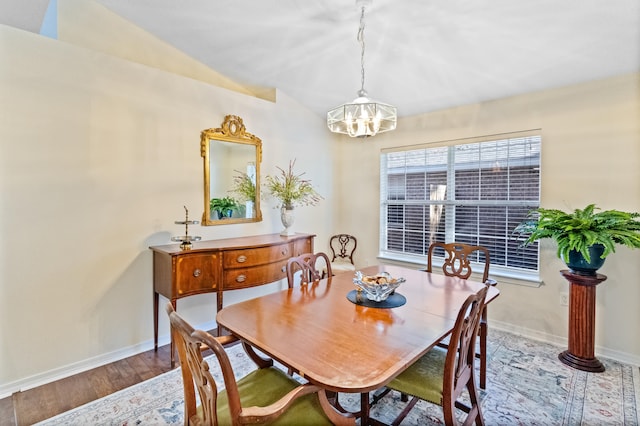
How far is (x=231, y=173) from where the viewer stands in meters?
3.42

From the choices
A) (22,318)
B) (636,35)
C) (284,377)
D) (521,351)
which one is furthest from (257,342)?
(636,35)

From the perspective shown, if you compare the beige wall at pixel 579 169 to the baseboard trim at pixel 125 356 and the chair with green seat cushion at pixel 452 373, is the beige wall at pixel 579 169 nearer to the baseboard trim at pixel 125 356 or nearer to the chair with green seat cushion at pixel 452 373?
the baseboard trim at pixel 125 356

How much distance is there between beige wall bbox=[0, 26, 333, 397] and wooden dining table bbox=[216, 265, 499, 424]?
1.55 m

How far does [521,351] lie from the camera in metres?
2.84

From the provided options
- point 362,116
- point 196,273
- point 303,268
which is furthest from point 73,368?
point 362,116

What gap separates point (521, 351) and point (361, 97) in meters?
2.58

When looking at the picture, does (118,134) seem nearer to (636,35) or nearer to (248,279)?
(248,279)

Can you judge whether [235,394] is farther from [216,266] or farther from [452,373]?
[216,266]

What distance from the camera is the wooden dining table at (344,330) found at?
1.19 meters

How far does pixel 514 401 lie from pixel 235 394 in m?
1.99

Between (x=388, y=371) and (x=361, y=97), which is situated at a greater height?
(x=361, y=97)

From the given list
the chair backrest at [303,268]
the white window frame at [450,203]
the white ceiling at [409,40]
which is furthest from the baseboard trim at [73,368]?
the white window frame at [450,203]

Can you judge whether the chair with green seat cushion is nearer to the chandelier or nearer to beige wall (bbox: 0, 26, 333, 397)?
the chandelier

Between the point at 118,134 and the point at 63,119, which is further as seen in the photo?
the point at 118,134
